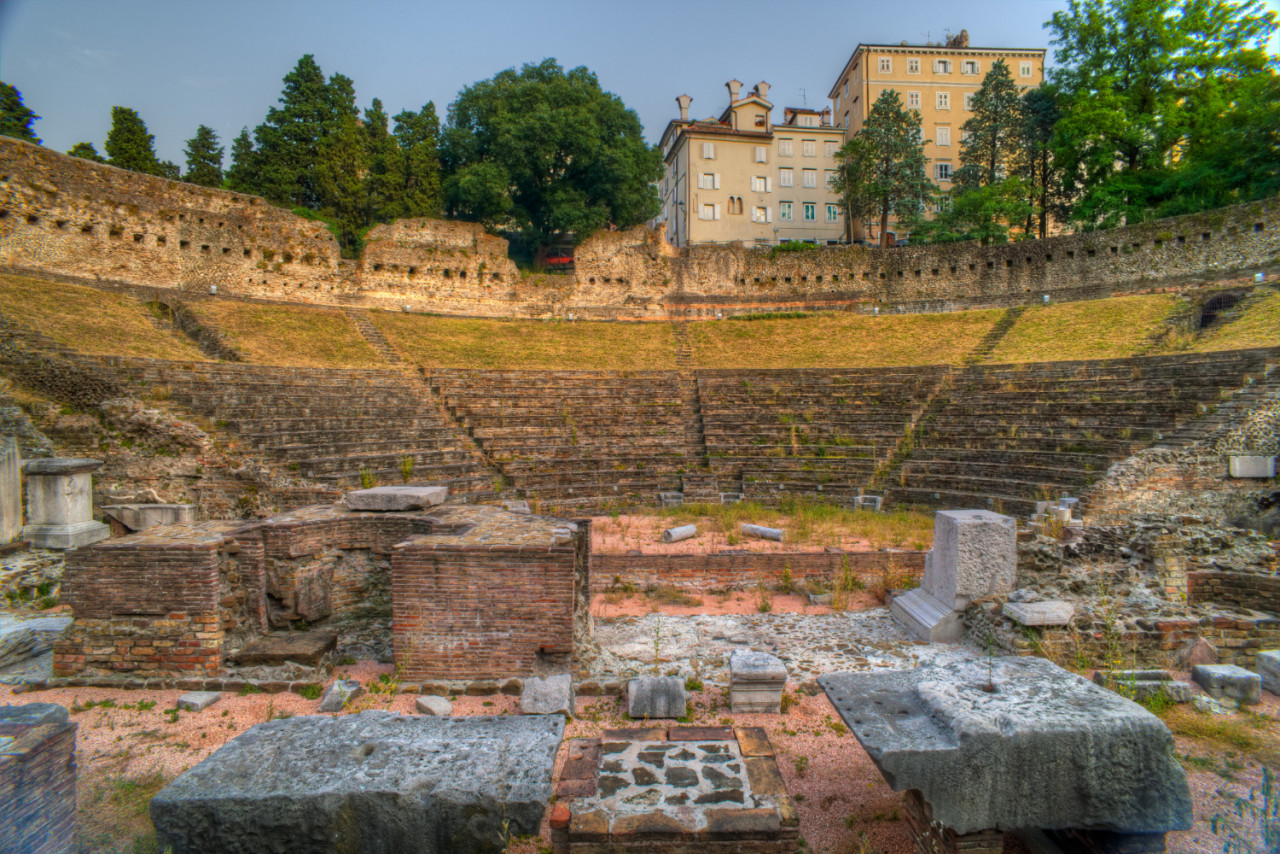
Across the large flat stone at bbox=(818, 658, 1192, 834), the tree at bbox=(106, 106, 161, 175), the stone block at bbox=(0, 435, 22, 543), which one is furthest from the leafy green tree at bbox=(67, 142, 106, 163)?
the large flat stone at bbox=(818, 658, 1192, 834)

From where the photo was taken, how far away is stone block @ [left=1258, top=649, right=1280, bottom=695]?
4.95 metres

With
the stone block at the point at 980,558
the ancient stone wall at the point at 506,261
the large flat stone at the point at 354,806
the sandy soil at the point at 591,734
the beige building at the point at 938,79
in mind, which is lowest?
the sandy soil at the point at 591,734

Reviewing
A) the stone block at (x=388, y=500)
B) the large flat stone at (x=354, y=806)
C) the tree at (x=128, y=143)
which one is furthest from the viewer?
the tree at (x=128, y=143)

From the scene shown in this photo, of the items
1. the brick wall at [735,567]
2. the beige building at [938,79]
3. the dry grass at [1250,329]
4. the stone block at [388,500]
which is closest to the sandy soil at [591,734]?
the stone block at [388,500]

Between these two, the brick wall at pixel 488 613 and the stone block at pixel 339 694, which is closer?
the stone block at pixel 339 694

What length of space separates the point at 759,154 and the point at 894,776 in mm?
39258

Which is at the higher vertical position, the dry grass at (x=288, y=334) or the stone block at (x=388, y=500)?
the dry grass at (x=288, y=334)

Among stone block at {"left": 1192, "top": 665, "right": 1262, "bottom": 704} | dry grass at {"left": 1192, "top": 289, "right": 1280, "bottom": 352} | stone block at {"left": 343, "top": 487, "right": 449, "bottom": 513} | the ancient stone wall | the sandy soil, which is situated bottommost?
the sandy soil

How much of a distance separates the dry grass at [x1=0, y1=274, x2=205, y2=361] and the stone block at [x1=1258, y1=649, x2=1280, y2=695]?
58.9ft

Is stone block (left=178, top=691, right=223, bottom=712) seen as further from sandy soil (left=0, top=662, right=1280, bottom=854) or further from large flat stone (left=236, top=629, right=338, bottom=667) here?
large flat stone (left=236, top=629, right=338, bottom=667)

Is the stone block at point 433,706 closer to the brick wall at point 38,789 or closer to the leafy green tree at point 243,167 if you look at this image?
the brick wall at point 38,789

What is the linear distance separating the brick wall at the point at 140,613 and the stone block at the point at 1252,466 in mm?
14296

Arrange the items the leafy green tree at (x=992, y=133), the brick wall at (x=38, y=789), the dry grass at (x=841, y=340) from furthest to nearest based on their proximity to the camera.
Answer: the leafy green tree at (x=992, y=133) → the dry grass at (x=841, y=340) → the brick wall at (x=38, y=789)

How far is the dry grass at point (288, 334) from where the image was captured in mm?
16531
